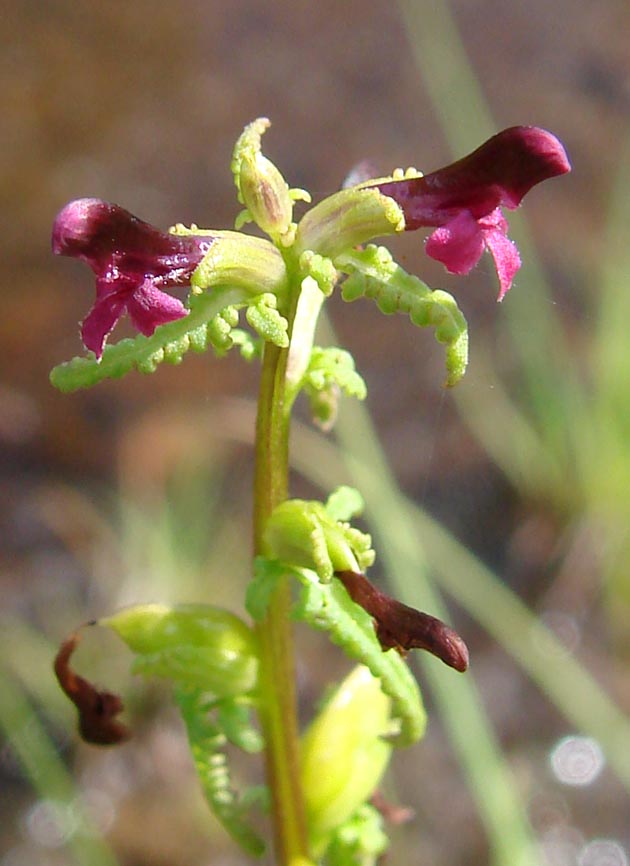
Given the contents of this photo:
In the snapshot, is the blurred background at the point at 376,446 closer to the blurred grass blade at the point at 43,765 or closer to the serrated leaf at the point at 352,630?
the blurred grass blade at the point at 43,765

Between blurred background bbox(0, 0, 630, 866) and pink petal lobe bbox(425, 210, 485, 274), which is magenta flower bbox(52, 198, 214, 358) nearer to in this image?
pink petal lobe bbox(425, 210, 485, 274)

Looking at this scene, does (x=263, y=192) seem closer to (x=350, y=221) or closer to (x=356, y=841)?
(x=350, y=221)

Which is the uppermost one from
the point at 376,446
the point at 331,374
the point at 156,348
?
the point at 156,348

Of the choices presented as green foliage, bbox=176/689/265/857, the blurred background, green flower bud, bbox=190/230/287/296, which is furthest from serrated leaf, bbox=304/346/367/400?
the blurred background

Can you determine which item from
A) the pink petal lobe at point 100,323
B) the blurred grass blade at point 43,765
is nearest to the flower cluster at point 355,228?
the pink petal lobe at point 100,323

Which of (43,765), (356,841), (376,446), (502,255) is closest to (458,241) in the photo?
(502,255)

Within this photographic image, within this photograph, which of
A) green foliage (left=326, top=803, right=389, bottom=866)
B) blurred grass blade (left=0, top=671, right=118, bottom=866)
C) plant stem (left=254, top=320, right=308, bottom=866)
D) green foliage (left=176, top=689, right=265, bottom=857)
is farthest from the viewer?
blurred grass blade (left=0, top=671, right=118, bottom=866)

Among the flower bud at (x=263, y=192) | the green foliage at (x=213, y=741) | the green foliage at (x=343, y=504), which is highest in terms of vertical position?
the flower bud at (x=263, y=192)
